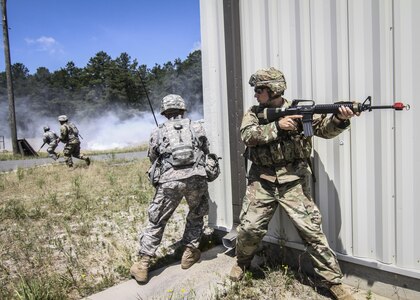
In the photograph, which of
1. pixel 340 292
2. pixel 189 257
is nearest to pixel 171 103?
pixel 189 257

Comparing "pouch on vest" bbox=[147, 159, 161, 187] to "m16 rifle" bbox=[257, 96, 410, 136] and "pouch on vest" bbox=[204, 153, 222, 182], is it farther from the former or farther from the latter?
"m16 rifle" bbox=[257, 96, 410, 136]

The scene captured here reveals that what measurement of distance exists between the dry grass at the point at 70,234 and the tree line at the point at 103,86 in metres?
33.5

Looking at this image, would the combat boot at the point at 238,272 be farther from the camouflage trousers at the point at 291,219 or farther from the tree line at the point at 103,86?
the tree line at the point at 103,86

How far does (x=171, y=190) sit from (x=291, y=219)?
121 cm

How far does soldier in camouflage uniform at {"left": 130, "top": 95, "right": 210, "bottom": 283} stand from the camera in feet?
11.4

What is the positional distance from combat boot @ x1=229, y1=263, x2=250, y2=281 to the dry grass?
1116mm

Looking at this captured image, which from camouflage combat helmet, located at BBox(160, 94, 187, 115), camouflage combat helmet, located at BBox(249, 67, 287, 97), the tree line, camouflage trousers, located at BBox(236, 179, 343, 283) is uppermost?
the tree line

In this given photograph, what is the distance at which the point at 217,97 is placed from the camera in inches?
165

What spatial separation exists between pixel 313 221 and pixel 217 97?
1937 millimetres

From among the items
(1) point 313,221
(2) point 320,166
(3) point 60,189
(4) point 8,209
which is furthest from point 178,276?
(3) point 60,189

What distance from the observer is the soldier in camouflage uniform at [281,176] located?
9.33ft

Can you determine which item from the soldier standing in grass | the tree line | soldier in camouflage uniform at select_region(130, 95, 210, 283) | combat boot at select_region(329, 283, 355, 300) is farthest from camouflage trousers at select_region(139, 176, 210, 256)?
the tree line

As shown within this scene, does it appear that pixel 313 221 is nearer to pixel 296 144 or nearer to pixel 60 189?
pixel 296 144

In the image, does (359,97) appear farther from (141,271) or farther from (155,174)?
(141,271)
